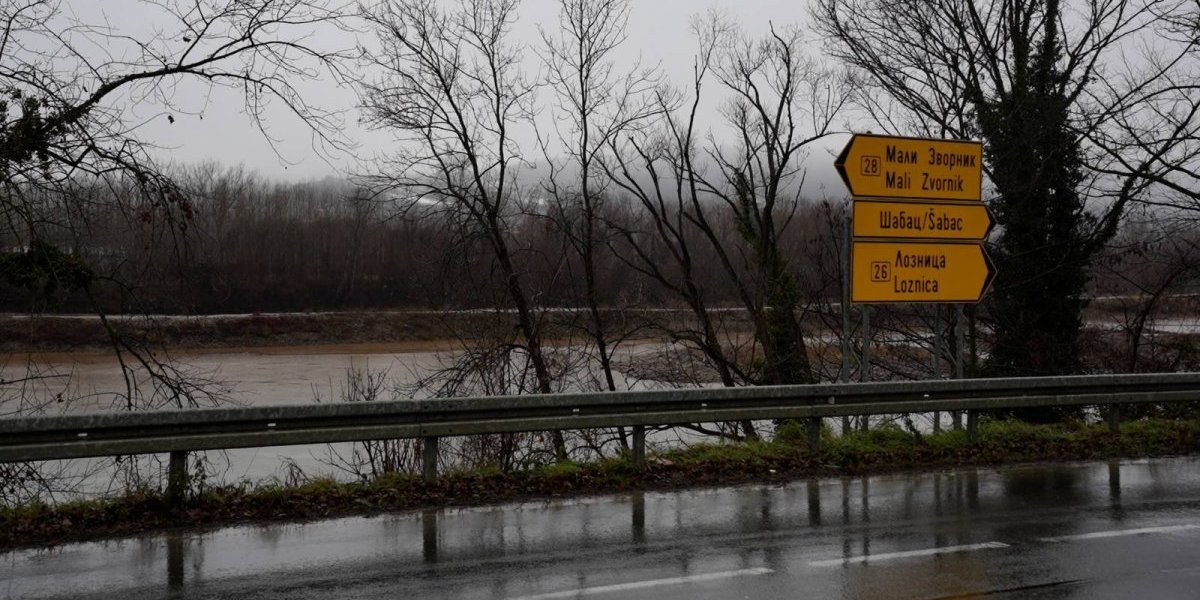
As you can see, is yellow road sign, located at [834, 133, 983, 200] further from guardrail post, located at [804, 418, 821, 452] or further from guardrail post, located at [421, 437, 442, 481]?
guardrail post, located at [421, 437, 442, 481]

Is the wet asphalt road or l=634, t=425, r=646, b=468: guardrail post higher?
l=634, t=425, r=646, b=468: guardrail post

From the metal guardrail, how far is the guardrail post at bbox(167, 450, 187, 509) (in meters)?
0.12

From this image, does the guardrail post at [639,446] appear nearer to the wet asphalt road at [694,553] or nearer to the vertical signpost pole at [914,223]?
the wet asphalt road at [694,553]

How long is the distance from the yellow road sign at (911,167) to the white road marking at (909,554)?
17.7 ft

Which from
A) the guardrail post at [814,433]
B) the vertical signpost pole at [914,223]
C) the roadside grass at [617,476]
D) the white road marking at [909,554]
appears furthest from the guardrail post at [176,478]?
the vertical signpost pole at [914,223]

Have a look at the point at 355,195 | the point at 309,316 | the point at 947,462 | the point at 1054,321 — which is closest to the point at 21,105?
the point at 355,195

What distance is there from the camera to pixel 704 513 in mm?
8141

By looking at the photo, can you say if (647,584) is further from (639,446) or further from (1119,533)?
(1119,533)

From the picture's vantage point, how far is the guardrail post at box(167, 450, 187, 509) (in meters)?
7.80

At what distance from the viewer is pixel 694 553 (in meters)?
6.84

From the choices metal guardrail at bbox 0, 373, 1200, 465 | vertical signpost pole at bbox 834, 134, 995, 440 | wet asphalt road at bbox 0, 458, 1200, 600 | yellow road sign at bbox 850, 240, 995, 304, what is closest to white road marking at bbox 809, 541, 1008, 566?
wet asphalt road at bbox 0, 458, 1200, 600

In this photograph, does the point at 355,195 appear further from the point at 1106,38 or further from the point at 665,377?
the point at 1106,38

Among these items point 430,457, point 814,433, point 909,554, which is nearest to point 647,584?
point 909,554

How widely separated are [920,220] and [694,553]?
6747 millimetres
